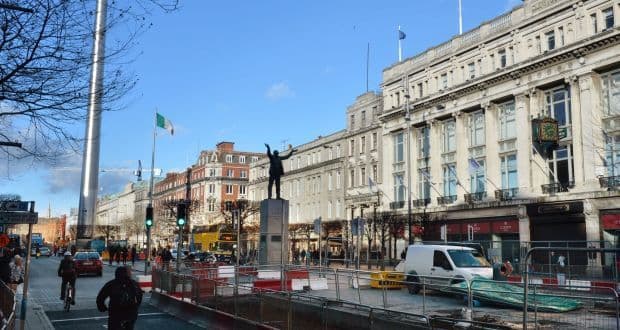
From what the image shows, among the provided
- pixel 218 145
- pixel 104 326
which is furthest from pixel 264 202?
pixel 218 145

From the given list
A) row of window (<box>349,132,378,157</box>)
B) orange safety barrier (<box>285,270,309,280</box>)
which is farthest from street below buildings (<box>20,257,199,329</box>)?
row of window (<box>349,132,378,157</box>)

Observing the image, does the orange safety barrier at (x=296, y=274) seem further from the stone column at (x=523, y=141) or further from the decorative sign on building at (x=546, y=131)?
the stone column at (x=523, y=141)

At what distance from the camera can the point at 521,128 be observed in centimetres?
4272

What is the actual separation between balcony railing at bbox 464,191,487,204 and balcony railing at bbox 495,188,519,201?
161 cm

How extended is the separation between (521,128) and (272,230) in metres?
24.6

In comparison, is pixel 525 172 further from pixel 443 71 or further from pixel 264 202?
pixel 264 202

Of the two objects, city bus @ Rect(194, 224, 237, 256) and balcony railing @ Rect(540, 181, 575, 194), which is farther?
city bus @ Rect(194, 224, 237, 256)

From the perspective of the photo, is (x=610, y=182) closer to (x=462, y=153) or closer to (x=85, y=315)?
(x=462, y=153)

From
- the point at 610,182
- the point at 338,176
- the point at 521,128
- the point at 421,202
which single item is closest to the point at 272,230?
the point at 610,182

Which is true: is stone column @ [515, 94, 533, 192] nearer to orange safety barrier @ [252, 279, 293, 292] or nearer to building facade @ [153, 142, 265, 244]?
orange safety barrier @ [252, 279, 293, 292]

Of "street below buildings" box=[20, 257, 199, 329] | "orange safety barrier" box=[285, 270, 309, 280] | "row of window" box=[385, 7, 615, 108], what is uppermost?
"row of window" box=[385, 7, 615, 108]

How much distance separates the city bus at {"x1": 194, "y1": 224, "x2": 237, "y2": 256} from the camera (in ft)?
175

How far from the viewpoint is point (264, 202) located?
86.2ft

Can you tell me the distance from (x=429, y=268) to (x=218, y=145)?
102151 mm
